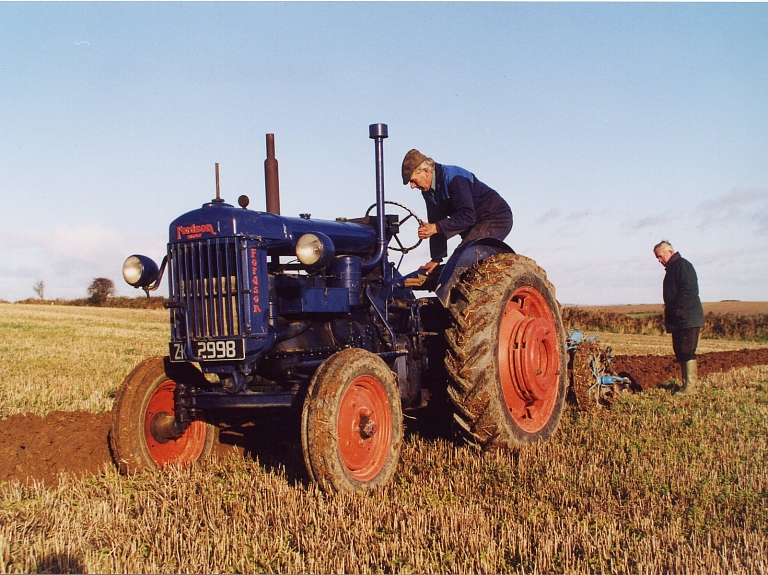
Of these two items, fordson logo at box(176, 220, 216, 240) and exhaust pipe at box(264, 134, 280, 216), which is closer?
fordson logo at box(176, 220, 216, 240)

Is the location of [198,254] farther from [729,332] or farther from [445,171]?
[729,332]

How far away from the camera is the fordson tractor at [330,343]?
4.52m

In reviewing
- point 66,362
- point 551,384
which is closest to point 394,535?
point 551,384

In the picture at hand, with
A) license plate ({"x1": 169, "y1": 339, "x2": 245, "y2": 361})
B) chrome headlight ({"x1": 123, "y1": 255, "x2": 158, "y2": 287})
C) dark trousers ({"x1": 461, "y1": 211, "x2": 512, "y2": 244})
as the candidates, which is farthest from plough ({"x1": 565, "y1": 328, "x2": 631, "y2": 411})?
chrome headlight ({"x1": 123, "y1": 255, "x2": 158, "y2": 287})

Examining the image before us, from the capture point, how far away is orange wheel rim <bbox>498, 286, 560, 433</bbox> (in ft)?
19.0

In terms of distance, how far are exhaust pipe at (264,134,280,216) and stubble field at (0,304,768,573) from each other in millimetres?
1816

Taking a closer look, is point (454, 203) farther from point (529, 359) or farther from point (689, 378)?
point (689, 378)

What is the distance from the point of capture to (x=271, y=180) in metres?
5.71

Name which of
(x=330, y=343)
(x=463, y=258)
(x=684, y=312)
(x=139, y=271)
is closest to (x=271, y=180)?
(x=139, y=271)

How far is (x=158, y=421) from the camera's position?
5070 mm

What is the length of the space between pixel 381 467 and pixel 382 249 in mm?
1819

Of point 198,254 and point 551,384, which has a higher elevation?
point 198,254

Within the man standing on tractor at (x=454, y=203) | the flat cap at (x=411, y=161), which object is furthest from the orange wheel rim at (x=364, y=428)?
the flat cap at (x=411, y=161)

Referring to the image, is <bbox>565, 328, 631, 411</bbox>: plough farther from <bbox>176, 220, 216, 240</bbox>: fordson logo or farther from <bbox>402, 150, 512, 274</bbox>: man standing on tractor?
<bbox>176, 220, 216, 240</bbox>: fordson logo
